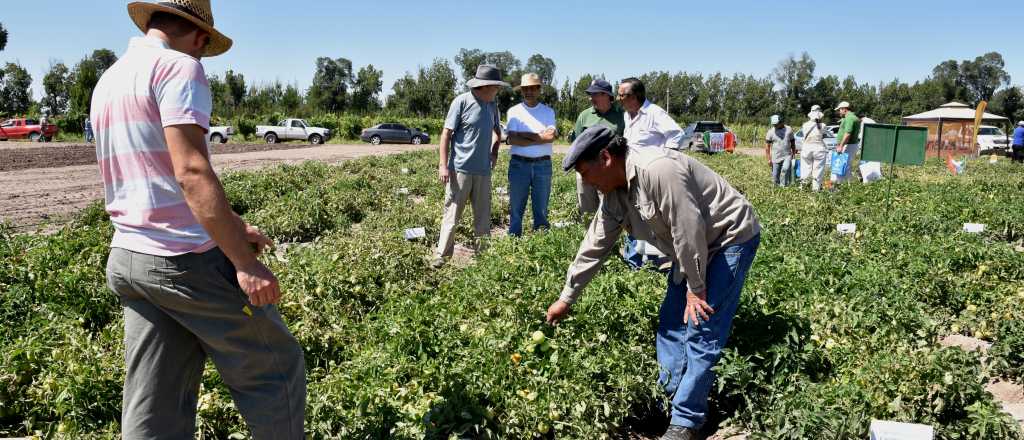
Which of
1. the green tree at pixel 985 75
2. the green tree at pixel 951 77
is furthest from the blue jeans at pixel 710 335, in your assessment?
the green tree at pixel 985 75

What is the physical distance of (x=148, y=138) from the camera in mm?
2104

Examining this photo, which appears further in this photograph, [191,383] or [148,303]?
[191,383]

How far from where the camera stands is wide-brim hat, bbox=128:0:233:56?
7.00 ft

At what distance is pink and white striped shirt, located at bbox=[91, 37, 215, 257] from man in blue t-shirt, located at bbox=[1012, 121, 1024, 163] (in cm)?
2393

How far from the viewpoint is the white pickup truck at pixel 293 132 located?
3681cm

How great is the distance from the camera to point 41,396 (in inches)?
124

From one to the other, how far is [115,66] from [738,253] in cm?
262

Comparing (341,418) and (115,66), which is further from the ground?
(115,66)

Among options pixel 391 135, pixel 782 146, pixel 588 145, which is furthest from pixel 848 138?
pixel 391 135

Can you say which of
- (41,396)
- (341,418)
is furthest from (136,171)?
(41,396)

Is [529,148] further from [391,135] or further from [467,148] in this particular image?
[391,135]

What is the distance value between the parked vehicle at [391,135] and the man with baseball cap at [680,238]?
33.7m

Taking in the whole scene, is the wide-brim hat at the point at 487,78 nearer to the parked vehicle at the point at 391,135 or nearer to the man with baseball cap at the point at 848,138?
the man with baseball cap at the point at 848,138

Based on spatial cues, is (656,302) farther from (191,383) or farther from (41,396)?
(41,396)
